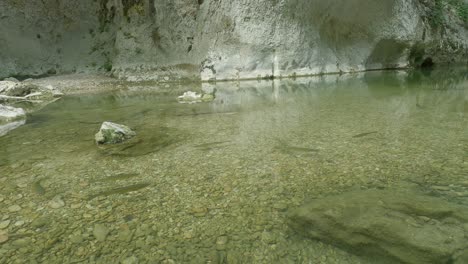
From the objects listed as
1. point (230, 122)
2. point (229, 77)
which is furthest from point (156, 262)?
point (229, 77)

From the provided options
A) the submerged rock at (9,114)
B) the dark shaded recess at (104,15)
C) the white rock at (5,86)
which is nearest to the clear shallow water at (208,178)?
the submerged rock at (9,114)

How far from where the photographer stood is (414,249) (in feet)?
5.50

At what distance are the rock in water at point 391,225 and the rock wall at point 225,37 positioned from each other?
13.2m

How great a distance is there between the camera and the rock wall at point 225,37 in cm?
1491

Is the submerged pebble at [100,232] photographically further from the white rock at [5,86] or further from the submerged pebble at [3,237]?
the white rock at [5,86]

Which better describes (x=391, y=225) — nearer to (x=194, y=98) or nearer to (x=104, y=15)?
(x=194, y=98)

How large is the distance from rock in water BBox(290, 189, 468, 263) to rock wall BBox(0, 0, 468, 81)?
1318cm

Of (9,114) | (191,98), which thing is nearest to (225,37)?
(191,98)

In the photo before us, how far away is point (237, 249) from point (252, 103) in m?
5.78

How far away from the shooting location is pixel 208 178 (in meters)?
3.05

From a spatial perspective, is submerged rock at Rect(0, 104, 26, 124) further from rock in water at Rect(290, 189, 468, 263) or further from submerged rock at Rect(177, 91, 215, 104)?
rock in water at Rect(290, 189, 468, 263)

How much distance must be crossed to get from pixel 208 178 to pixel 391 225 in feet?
5.45

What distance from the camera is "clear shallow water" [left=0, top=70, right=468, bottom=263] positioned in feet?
6.55

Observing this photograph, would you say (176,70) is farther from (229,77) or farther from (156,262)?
(156,262)
